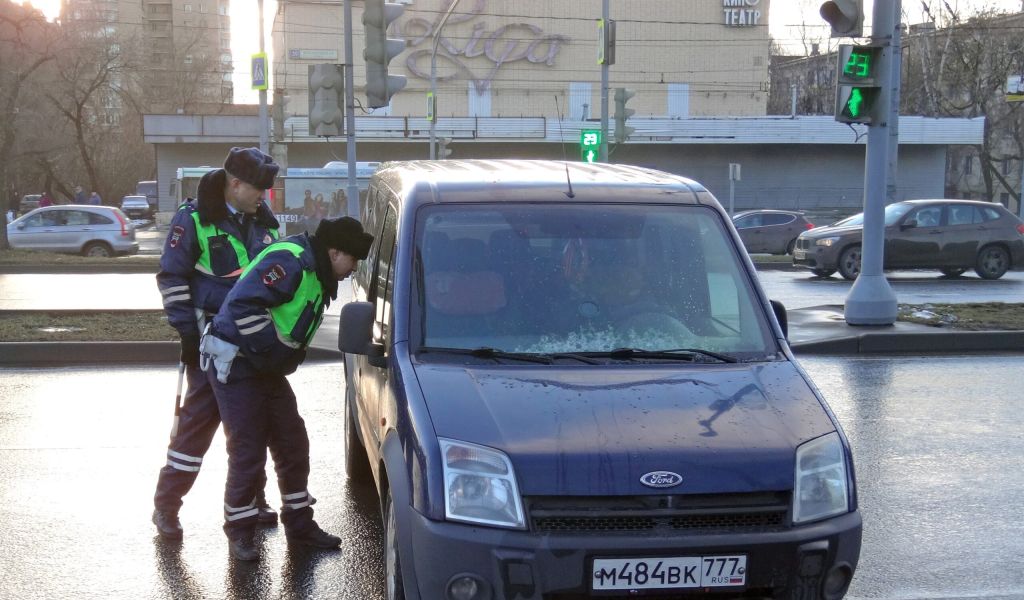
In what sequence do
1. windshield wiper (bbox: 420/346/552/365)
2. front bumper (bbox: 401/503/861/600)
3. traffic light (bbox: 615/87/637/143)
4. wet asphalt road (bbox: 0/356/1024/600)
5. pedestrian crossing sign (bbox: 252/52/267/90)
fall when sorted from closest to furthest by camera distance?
front bumper (bbox: 401/503/861/600), windshield wiper (bbox: 420/346/552/365), wet asphalt road (bbox: 0/356/1024/600), traffic light (bbox: 615/87/637/143), pedestrian crossing sign (bbox: 252/52/267/90)

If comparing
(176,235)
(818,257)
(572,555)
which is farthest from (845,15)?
(818,257)

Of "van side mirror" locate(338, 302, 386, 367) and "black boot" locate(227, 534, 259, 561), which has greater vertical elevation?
"van side mirror" locate(338, 302, 386, 367)

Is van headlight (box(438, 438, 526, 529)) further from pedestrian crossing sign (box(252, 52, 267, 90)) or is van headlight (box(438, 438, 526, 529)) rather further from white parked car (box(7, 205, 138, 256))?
white parked car (box(7, 205, 138, 256))

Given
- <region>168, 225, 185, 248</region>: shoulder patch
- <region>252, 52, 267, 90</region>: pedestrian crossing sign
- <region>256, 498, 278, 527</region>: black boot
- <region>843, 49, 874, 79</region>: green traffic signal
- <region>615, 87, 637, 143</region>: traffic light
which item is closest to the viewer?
<region>168, 225, 185, 248</region>: shoulder patch

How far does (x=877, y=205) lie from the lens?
1243 cm

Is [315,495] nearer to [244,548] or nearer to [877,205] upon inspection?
[244,548]

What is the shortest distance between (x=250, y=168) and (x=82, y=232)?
2432 cm

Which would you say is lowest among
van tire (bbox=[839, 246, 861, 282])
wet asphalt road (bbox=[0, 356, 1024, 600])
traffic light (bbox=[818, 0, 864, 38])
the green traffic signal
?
van tire (bbox=[839, 246, 861, 282])

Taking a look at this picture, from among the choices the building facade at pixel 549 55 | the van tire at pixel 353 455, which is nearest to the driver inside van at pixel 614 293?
the van tire at pixel 353 455

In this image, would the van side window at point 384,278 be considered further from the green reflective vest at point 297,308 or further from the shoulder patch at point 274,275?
the shoulder patch at point 274,275

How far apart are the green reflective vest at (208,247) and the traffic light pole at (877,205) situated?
842 cm

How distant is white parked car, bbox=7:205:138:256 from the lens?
27781 mm

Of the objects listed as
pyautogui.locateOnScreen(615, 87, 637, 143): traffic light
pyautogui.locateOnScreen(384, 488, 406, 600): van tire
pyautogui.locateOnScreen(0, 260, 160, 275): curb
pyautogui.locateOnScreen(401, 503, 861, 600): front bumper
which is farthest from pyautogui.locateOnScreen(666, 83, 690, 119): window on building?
pyautogui.locateOnScreen(401, 503, 861, 600): front bumper

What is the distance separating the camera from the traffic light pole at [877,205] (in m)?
12.0
